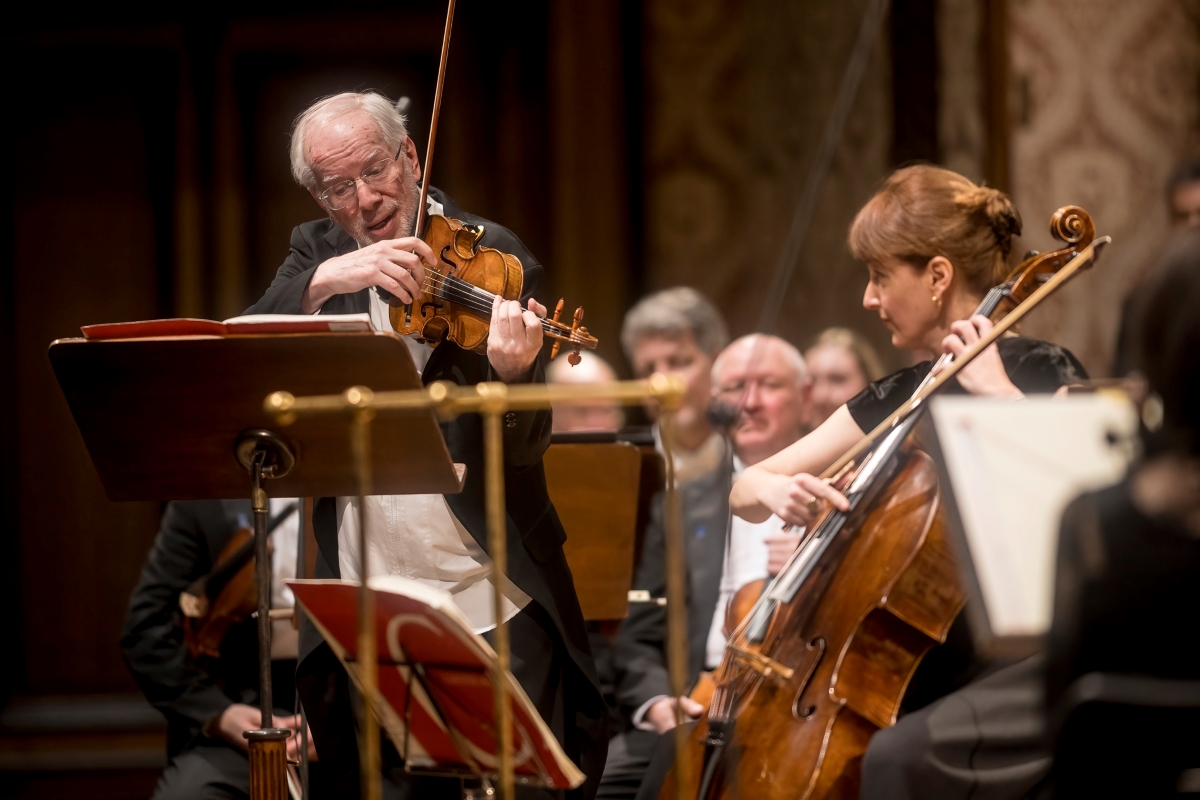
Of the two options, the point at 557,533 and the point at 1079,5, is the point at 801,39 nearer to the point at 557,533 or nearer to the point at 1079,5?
the point at 1079,5

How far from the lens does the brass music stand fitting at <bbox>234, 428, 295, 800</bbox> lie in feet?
6.21

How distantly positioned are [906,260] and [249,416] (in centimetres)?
125

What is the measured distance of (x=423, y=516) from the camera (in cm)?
219

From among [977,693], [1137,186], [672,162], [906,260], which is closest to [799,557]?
[977,693]

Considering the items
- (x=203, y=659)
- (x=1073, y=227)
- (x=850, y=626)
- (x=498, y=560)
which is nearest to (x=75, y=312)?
(x=203, y=659)

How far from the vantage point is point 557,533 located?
87.7 inches

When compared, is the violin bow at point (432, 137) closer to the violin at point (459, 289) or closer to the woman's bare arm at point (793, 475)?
the violin at point (459, 289)

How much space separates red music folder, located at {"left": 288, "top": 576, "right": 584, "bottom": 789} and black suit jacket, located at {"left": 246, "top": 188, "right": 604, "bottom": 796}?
1.65ft

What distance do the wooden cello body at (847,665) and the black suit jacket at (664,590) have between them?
0.86m

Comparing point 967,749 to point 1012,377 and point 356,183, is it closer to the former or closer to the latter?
point 1012,377

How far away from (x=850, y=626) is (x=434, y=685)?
825 mm

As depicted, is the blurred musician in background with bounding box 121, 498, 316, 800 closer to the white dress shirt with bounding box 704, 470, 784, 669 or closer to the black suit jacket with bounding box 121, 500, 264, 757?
the black suit jacket with bounding box 121, 500, 264, 757

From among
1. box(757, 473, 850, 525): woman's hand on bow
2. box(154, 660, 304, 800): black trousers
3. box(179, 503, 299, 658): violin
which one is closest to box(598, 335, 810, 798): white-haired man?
box(757, 473, 850, 525): woman's hand on bow

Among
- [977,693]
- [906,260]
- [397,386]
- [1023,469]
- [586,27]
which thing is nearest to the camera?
[1023,469]
